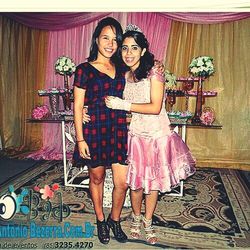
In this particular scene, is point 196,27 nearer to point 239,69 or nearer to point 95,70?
point 239,69

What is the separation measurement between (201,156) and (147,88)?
96.4 inches

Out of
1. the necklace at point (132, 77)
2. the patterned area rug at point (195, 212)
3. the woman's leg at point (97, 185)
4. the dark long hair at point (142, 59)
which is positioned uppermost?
the dark long hair at point (142, 59)

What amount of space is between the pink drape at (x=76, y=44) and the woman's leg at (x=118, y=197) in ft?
7.21

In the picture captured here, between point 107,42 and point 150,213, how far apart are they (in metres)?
1.21

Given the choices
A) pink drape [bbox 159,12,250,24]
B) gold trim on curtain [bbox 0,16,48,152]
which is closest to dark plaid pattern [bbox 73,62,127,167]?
pink drape [bbox 159,12,250,24]

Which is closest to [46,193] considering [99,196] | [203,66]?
[99,196]

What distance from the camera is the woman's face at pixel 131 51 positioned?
1.99 meters

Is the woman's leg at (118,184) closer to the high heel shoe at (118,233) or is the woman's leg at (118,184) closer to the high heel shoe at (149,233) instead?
the high heel shoe at (118,233)

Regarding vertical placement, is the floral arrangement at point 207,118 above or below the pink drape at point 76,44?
below

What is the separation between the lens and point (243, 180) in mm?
3600

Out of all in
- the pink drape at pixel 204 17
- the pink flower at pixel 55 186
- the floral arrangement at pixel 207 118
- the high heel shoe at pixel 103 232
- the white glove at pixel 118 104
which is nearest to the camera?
the white glove at pixel 118 104

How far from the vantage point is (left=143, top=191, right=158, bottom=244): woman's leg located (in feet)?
7.25

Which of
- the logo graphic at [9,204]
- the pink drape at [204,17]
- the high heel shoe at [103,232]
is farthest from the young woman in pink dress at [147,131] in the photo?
the pink drape at [204,17]
